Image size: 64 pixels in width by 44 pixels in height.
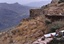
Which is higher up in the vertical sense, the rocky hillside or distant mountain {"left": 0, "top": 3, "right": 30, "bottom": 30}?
the rocky hillside

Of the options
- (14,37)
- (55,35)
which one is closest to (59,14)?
(14,37)

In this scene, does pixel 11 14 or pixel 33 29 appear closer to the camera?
pixel 33 29

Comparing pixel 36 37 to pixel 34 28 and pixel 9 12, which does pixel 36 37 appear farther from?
pixel 9 12

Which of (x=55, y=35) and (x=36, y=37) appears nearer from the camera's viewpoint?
(x=55, y=35)

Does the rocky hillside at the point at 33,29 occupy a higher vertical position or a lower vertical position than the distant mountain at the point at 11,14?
higher

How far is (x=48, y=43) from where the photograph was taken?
45.8ft

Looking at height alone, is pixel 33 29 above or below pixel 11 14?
above

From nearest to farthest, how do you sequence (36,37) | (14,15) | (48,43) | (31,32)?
(48,43) → (36,37) → (31,32) → (14,15)

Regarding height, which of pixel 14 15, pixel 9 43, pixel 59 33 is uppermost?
pixel 59 33

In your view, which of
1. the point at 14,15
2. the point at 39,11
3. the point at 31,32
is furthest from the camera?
Result: the point at 14,15

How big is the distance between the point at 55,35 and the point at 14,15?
286 feet

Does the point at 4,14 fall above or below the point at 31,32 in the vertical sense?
below

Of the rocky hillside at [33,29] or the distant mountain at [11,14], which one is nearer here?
the rocky hillside at [33,29]

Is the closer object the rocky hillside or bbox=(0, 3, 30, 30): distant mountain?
the rocky hillside
